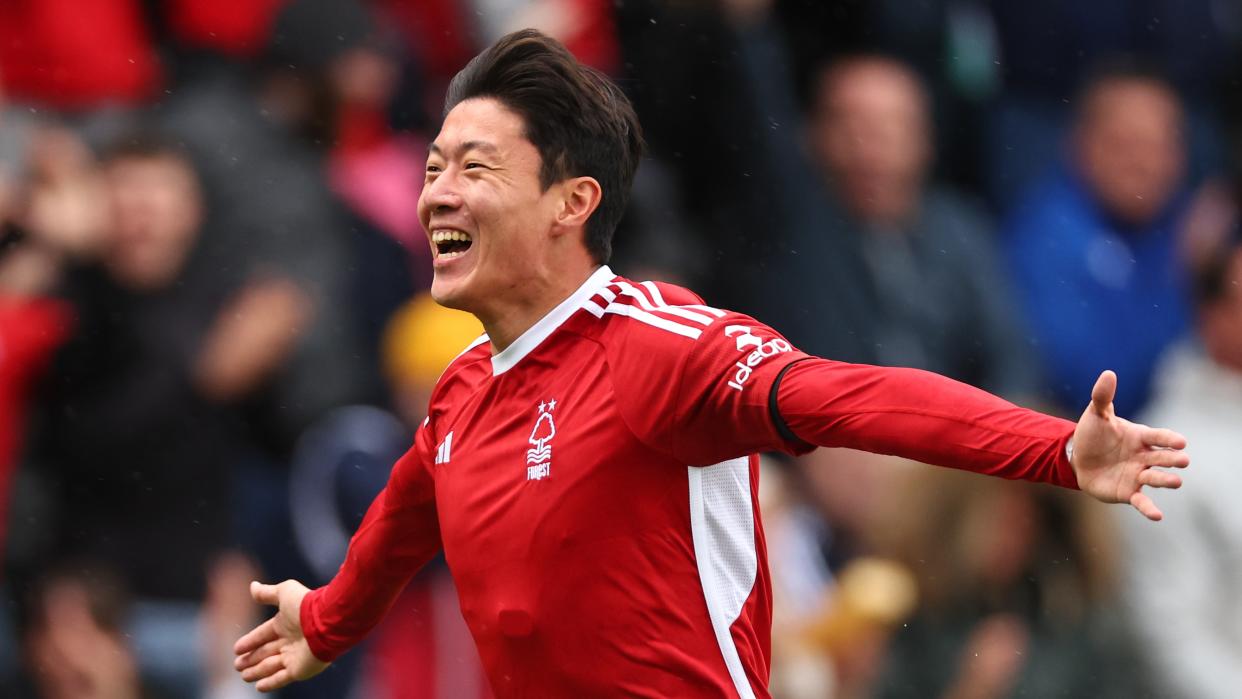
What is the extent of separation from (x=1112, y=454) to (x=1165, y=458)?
0.32ft

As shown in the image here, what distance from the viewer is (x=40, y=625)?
702 centimetres

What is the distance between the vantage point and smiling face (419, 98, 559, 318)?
4148mm

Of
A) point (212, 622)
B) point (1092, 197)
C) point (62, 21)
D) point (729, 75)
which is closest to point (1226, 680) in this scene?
point (1092, 197)

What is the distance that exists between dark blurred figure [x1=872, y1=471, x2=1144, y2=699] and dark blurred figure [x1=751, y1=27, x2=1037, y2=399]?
0.91 m

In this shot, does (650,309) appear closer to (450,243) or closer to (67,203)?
(450,243)

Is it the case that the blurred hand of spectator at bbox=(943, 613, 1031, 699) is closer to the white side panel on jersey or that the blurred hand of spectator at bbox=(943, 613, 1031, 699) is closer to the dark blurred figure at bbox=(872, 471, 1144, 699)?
the dark blurred figure at bbox=(872, 471, 1144, 699)

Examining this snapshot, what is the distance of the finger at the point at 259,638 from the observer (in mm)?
4805

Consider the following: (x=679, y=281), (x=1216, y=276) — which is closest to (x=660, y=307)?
(x=679, y=281)

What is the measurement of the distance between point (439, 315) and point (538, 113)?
10.1 feet

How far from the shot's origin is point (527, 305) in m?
4.20

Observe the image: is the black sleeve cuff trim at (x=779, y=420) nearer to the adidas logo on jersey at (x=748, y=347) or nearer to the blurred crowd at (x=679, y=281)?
the adidas logo on jersey at (x=748, y=347)

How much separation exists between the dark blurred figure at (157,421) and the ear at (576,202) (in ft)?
10.5

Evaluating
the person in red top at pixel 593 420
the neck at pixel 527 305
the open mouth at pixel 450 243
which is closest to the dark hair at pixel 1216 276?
the person in red top at pixel 593 420

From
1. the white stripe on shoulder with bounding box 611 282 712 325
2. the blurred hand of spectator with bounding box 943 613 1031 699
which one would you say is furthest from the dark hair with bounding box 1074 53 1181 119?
the white stripe on shoulder with bounding box 611 282 712 325
